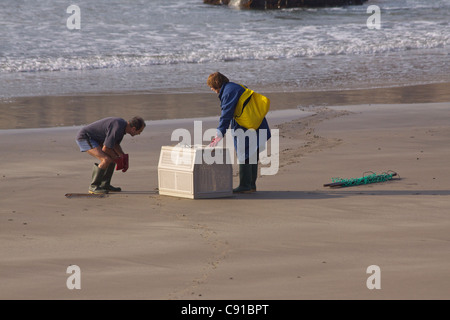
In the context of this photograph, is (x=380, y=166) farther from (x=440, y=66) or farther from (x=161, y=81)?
(x=440, y=66)

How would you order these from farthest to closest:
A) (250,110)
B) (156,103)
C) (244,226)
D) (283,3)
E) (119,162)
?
(283,3)
(156,103)
(119,162)
(250,110)
(244,226)

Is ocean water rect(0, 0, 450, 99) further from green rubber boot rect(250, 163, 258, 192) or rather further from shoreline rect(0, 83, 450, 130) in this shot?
green rubber boot rect(250, 163, 258, 192)

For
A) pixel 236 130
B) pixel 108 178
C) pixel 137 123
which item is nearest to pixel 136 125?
pixel 137 123

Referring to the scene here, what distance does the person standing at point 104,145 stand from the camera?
7430mm

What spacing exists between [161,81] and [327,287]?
41.1 ft

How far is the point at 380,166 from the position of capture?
876 cm

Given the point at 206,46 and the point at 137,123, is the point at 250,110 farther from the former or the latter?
the point at 206,46

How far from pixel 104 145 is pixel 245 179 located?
4.66 ft

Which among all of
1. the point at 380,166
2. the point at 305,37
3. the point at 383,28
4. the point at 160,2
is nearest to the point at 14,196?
the point at 380,166

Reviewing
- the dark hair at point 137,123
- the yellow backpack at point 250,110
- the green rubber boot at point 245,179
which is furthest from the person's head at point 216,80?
the green rubber boot at point 245,179

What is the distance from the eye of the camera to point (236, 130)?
760 cm

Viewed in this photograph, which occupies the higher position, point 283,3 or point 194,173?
point 283,3

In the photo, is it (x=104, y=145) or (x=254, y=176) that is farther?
(x=254, y=176)

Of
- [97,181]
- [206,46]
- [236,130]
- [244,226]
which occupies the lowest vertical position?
[244,226]
